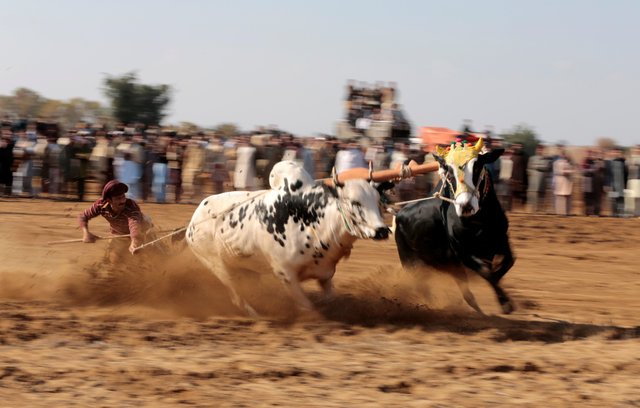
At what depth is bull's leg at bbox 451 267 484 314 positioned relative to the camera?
9.24 meters

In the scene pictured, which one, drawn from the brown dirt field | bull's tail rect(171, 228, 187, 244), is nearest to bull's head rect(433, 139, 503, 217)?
the brown dirt field

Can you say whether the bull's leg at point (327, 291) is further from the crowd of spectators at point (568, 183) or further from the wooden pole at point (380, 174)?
the crowd of spectators at point (568, 183)

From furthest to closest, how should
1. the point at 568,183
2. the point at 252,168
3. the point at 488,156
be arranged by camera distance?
the point at 252,168 < the point at 568,183 < the point at 488,156

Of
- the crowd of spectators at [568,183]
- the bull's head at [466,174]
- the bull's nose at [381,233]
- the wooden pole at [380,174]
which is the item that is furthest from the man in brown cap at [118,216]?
the crowd of spectators at [568,183]

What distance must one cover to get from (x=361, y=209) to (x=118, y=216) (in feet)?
9.13

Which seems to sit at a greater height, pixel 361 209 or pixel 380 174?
pixel 380 174

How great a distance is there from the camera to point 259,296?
31.1 ft

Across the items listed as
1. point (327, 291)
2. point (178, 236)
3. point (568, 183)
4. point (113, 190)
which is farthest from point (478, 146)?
point (568, 183)

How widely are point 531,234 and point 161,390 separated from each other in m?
11.9

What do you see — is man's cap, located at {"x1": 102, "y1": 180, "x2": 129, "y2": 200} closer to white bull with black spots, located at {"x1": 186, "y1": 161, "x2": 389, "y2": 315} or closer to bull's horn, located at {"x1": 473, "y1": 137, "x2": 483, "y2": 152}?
white bull with black spots, located at {"x1": 186, "y1": 161, "x2": 389, "y2": 315}

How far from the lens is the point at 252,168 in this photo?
20578mm

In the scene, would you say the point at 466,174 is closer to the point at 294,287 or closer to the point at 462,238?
the point at 462,238

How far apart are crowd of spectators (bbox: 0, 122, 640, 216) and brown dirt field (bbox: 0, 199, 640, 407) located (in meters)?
7.58

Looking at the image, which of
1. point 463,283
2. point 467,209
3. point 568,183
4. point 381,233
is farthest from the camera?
point 568,183
